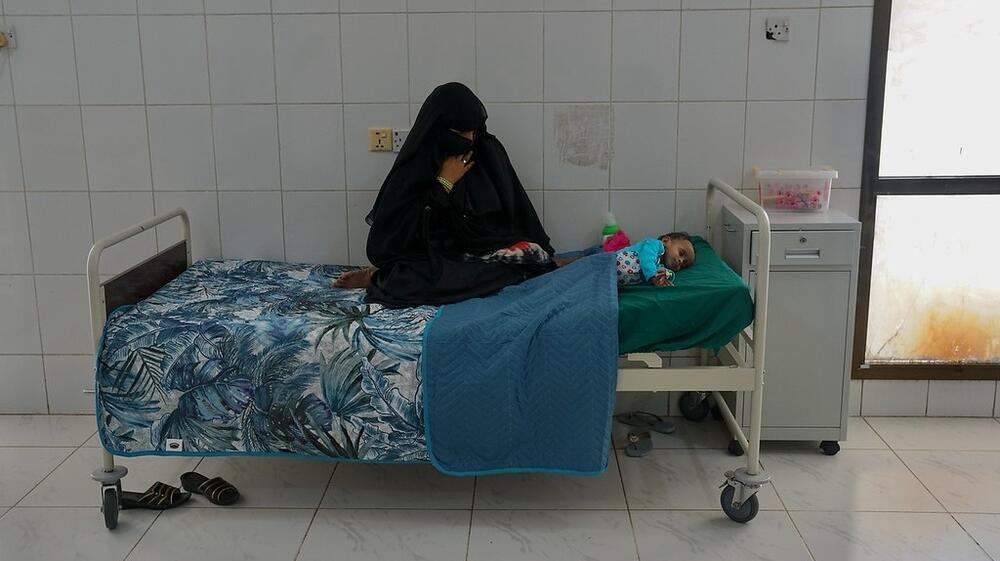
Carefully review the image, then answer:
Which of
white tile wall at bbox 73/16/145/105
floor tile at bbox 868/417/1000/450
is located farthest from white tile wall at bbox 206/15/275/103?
floor tile at bbox 868/417/1000/450

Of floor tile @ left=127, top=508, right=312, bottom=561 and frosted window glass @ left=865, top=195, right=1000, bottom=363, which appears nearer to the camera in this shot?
floor tile @ left=127, top=508, right=312, bottom=561

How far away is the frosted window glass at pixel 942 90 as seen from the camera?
11.1ft

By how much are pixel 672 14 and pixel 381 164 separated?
3.98 ft

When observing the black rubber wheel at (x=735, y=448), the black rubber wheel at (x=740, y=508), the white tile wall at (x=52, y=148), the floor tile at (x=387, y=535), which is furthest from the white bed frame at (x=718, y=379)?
the white tile wall at (x=52, y=148)

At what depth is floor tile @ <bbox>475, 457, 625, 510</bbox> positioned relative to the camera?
2973 mm

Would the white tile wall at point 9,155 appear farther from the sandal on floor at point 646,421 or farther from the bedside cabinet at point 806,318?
the bedside cabinet at point 806,318

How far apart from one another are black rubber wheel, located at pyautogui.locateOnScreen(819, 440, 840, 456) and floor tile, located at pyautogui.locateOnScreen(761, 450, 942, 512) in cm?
2

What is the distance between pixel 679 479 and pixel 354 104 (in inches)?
70.8

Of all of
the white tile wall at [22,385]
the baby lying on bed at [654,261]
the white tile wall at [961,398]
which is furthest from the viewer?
the white tile wall at [22,385]

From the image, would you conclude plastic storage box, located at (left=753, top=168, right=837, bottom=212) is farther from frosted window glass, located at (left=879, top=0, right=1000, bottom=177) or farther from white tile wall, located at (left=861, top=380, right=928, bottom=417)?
white tile wall, located at (left=861, top=380, right=928, bottom=417)

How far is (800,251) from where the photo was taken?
3.15 metres

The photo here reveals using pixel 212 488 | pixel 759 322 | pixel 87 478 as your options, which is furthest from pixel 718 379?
pixel 87 478

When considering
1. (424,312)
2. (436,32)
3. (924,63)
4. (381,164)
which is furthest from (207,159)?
(924,63)

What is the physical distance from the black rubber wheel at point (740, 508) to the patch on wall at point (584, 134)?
130 cm
